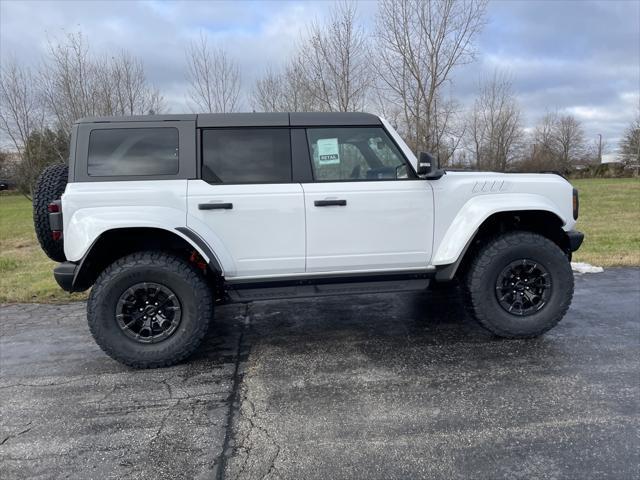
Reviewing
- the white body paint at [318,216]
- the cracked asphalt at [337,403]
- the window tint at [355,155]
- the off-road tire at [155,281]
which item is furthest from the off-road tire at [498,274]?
the off-road tire at [155,281]

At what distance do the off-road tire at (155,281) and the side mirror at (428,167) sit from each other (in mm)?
2016

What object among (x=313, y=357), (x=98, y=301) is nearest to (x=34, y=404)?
(x=98, y=301)

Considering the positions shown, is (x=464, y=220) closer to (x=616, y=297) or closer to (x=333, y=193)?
(x=333, y=193)

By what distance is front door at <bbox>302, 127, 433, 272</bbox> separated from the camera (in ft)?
13.1

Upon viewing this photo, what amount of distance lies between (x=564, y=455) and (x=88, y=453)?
2628mm

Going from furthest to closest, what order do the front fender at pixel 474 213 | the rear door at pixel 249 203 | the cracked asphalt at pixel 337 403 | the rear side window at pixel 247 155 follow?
the front fender at pixel 474 213
the rear side window at pixel 247 155
the rear door at pixel 249 203
the cracked asphalt at pixel 337 403

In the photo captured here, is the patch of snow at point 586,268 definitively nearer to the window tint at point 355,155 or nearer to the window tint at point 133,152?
the window tint at point 355,155

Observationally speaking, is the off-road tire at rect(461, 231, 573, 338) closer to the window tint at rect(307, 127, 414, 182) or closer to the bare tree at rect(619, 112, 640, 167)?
the window tint at rect(307, 127, 414, 182)

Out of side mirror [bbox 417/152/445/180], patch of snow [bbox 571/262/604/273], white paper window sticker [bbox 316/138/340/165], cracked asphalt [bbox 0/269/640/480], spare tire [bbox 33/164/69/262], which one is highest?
white paper window sticker [bbox 316/138/340/165]

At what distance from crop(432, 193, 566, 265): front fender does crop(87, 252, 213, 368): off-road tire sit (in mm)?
2030

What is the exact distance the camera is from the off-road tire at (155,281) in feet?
12.3

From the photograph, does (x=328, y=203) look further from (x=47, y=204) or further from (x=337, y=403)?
(x=47, y=204)

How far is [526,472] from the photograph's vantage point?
2.47 m

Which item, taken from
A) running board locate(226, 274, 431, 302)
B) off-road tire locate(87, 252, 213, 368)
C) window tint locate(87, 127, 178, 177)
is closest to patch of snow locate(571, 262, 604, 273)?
running board locate(226, 274, 431, 302)
